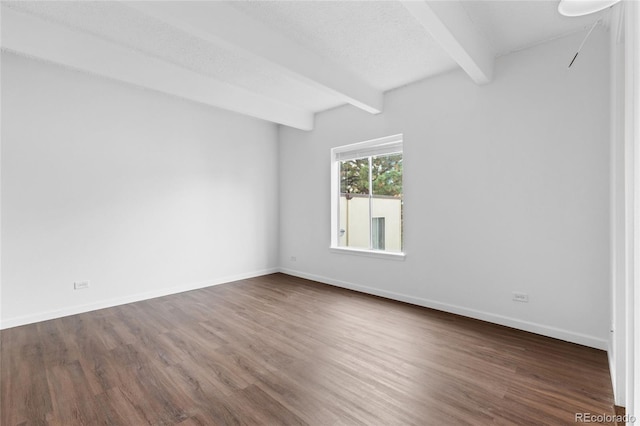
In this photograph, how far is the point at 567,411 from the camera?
1854 mm

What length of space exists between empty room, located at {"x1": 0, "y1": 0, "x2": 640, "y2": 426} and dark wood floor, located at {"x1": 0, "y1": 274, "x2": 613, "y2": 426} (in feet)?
0.07

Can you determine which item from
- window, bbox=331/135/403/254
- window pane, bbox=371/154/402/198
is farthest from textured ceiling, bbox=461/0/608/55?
window pane, bbox=371/154/402/198

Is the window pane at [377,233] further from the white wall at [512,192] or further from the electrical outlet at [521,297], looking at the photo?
the electrical outlet at [521,297]

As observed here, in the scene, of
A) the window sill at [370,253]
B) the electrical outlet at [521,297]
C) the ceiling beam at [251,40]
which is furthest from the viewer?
the window sill at [370,253]

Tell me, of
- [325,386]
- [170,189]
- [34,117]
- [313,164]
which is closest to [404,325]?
[325,386]

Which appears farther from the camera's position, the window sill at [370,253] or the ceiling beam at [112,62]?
the window sill at [370,253]

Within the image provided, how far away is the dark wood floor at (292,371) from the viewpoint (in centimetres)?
187

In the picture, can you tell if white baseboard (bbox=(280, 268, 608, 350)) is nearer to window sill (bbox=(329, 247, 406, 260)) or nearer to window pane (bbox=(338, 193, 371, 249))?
window sill (bbox=(329, 247, 406, 260))

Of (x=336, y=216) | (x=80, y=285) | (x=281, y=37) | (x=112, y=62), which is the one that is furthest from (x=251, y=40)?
(x=80, y=285)

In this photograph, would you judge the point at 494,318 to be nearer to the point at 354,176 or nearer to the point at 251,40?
the point at 354,176

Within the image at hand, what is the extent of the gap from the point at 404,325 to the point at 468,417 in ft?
4.75

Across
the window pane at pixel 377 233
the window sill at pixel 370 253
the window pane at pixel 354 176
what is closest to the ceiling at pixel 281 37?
the window pane at pixel 354 176

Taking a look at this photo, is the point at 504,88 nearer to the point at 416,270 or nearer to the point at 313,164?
the point at 416,270

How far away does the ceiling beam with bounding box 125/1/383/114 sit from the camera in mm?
2312
